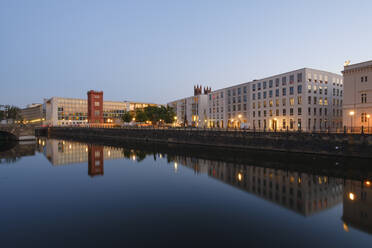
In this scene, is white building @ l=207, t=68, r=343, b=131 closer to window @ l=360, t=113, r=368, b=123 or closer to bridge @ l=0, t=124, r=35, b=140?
window @ l=360, t=113, r=368, b=123

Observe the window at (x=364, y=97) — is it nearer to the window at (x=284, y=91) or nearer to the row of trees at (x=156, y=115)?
the window at (x=284, y=91)

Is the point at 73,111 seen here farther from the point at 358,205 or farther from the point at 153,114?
the point at 358,205

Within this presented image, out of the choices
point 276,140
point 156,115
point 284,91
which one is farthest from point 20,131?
point 284,91

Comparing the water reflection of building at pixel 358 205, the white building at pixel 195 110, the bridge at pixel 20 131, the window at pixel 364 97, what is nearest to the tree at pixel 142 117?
the white building at pixel 195 110

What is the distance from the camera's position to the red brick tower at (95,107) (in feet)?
498

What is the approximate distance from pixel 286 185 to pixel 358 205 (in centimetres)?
612

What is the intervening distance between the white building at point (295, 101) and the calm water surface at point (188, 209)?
34287mm

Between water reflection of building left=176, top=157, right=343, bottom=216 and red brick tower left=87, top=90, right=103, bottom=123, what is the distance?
456 ft

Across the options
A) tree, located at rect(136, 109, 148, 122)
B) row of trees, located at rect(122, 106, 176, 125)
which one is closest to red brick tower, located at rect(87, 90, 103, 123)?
tree, located at rect(136, 109, 148, 122)

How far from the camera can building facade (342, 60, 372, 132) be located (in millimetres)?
43406

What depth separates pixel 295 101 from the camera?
64.4 meters

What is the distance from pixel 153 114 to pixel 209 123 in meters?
27.1

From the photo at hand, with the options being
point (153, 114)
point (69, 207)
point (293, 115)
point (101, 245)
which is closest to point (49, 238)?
point (101, 245)

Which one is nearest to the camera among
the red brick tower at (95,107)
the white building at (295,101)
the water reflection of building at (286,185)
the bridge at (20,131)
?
the water reflection of building at (286,185)
